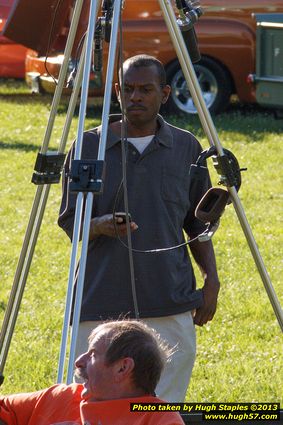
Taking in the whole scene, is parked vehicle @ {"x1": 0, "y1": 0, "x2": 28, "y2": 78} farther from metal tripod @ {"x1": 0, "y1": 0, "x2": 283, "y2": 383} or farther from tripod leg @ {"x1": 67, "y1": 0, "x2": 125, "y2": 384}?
tripod leg @ {"x1": 67, "y1": 0, "x2": 125, "y2": 384}

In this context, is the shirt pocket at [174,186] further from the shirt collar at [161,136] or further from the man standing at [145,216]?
the shirt collar at [161,136]

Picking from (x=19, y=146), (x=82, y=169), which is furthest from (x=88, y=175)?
(x=19, y=146)

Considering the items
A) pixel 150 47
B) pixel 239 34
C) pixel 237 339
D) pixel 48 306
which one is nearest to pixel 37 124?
pixel 150 47

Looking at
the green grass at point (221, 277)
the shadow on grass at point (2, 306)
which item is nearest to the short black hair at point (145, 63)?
the green grass at point (221, 277)

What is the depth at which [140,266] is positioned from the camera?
14.6ft

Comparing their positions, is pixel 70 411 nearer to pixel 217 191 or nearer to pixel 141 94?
pixel 217 191

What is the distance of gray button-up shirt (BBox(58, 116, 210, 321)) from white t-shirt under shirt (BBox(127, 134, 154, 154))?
1.0 inches

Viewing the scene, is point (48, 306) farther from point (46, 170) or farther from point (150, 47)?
point (150, 47)

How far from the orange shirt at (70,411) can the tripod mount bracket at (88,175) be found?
0.65m

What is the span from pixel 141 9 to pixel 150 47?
1.91 ft

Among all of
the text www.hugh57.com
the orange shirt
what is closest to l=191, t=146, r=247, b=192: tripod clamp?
the text www.hugh57.com

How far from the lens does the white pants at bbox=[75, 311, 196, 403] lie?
4520mm

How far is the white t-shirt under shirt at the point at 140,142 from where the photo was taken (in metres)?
4.48

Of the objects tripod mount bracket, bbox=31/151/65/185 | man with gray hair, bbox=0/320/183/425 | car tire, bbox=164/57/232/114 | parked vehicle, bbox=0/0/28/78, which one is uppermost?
tripod mount bracket, bbox=31/151/65/185
